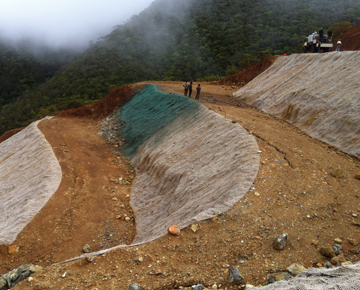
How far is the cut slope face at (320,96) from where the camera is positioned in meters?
11.8

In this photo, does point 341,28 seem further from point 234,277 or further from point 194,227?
point 234,277

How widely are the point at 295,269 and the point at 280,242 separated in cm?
73

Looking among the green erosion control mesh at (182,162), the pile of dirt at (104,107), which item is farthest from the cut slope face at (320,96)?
the pile of dirt at (104,107)

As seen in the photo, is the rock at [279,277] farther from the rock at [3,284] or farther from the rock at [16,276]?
the rock at [3,284]

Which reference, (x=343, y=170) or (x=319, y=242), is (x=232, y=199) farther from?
(x=343, y=170)

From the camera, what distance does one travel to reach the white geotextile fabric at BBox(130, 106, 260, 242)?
340 inches

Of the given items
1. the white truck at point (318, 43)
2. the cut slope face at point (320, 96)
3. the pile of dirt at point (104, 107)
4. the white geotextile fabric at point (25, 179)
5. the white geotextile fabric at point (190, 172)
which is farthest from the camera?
the pile of dirt at point (104, 107)

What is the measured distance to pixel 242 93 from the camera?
20844 mm

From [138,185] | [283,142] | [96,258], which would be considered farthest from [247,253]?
[138,185]

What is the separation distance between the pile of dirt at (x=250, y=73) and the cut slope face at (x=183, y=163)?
7242 mm

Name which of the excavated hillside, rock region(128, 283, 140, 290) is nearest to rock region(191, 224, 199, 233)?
the excavated hillside

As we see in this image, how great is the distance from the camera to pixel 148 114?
795 inches

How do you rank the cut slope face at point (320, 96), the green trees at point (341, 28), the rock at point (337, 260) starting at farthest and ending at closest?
the green trees at point (341, 28)
the cut slope face at point (320, 96)
the rock at point (337, 260)

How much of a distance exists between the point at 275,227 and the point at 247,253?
3.66 ft
